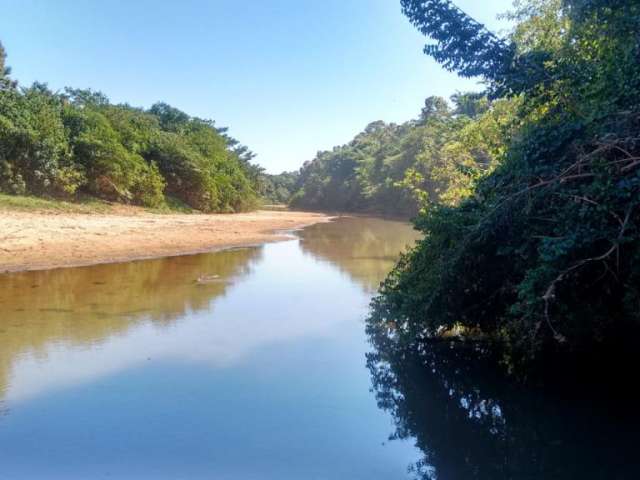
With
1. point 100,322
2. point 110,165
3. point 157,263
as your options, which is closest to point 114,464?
point 100,322

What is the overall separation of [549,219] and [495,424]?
219 cm

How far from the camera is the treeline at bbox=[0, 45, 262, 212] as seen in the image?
21.7 metres

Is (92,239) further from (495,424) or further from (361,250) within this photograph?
(495,424)

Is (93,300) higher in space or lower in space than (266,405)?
higher

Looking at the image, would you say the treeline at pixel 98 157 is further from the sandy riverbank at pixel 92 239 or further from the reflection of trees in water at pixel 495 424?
the reflection of trees in water at pixel 495 424

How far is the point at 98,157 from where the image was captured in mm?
25359

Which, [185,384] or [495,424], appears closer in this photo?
[495,424]

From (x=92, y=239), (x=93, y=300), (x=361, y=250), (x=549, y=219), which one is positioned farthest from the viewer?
(x=361, y=250)

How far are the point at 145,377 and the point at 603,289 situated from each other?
17.8ft

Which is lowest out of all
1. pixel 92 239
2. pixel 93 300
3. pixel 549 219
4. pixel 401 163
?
pixel 93 300

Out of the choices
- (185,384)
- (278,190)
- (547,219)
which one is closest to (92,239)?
(185,384)

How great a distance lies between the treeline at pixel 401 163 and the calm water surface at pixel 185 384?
496cm

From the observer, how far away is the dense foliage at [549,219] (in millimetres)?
4113

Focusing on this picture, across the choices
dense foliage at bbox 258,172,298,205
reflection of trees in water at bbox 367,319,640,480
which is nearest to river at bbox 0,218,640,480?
reflection of trees in water at bbox 367,319,640,480
